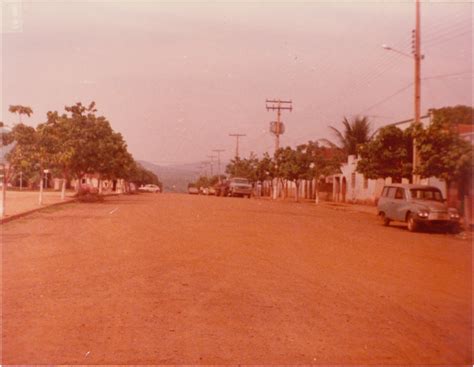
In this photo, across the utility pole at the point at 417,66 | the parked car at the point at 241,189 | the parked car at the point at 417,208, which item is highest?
the utility pole at the point at 417,66

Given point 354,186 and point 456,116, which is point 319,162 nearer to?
point 354,186

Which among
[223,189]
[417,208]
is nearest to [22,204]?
[417,208]

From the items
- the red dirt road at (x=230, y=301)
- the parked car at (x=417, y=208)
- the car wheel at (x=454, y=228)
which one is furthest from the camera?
the car wheel at (x=454, y=228)

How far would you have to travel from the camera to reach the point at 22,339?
633 cm

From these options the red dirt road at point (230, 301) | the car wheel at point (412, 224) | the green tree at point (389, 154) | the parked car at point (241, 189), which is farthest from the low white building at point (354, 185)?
the red dirt road at point (230, 301)

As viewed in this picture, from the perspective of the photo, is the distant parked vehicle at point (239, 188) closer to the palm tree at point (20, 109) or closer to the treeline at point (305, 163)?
the treeline at point (305, 163)

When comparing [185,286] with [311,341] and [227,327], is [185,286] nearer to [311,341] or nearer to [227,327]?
[227,327]

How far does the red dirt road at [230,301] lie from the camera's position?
609 centimetres

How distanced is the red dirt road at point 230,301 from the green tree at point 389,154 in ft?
49.6

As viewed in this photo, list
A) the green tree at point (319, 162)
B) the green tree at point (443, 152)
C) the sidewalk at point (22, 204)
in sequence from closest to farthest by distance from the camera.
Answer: the green tree at point (443, 152), the sidewalk at point (22, 204), the green tree at point (319, 162)

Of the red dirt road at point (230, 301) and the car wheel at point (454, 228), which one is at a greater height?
the car wheel at point (454, 228)

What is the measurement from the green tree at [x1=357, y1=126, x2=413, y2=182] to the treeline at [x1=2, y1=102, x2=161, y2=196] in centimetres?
1493

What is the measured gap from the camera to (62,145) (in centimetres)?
3247

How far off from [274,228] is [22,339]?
520 inches
